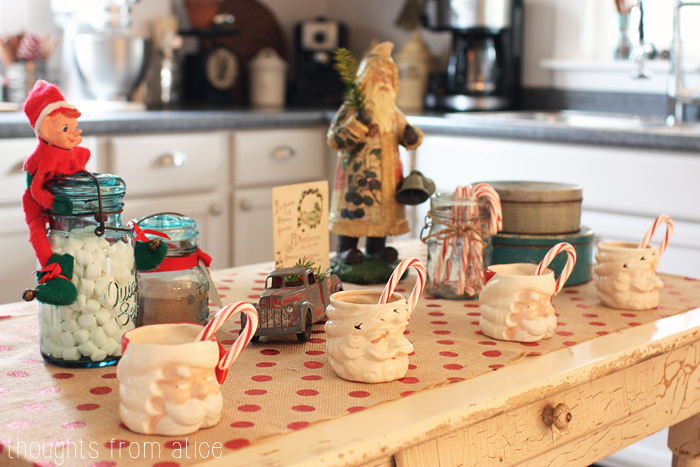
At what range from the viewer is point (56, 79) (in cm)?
303

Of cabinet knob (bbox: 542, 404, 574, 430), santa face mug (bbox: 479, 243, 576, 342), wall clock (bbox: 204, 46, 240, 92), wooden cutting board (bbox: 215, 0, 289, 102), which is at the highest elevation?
wooden cutting board (bbox: 215, 0, 289, 102)

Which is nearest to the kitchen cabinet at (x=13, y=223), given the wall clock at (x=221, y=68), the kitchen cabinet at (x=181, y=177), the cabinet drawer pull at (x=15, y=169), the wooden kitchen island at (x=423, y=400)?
the cabinet drawer pull at (x=15, y=169)

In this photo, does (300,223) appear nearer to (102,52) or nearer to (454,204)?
(454,204)

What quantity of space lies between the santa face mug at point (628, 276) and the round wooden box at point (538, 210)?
13 cm

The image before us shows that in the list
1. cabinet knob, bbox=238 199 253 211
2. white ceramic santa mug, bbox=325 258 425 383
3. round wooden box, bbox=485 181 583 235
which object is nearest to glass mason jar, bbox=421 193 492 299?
round wooden box, bbox=485 181 583 235

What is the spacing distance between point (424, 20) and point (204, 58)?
912mm

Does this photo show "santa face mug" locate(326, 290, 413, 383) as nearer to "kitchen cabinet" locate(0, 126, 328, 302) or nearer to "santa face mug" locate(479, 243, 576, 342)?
"santa face mug" locate(479, 243, 576, 342)

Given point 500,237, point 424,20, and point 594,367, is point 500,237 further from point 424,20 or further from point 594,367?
point 424,20

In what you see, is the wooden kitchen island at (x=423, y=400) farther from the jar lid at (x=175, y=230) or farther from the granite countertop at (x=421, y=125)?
the granite countertop at (x=421, y=125)

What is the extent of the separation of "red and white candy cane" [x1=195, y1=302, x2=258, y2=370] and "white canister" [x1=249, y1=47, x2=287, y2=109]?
269 centimetres

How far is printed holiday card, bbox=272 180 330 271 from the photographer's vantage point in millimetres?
1036

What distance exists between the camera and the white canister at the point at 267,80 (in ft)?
10.9

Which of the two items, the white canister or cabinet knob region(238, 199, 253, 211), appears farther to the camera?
the white canister

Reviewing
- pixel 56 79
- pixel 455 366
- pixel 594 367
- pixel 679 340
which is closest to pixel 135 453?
pixel 455 366
